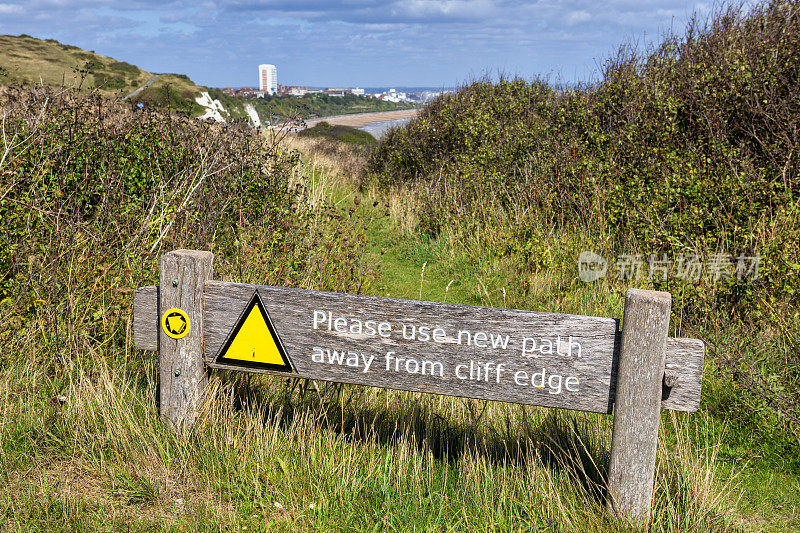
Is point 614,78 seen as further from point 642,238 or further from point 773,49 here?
point 642,238

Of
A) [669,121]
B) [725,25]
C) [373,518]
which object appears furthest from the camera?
[725,25]

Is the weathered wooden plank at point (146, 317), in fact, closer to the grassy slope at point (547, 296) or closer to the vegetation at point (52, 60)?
the grassy slope at point (547, 296)

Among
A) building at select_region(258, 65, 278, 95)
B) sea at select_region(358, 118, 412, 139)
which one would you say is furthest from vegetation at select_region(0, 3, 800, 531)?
building at select_region(258, 65, 278, 95)

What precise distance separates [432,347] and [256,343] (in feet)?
2.61

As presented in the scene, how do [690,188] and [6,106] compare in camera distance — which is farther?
[6,106]

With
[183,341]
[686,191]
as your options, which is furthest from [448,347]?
[686,191]

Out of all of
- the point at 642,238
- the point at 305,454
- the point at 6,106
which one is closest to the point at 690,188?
the point at 642,238

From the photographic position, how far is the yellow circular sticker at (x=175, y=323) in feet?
8.95

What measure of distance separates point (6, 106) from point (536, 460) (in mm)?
7207

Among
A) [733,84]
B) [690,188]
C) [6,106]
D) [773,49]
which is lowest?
[690,188]

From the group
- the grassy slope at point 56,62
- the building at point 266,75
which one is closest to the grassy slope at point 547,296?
the grassy slope at point 56,62

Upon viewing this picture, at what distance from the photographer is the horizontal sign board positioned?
233cm

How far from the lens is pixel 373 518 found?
100 inches

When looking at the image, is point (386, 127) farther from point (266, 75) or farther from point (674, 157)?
point (266, 75)
